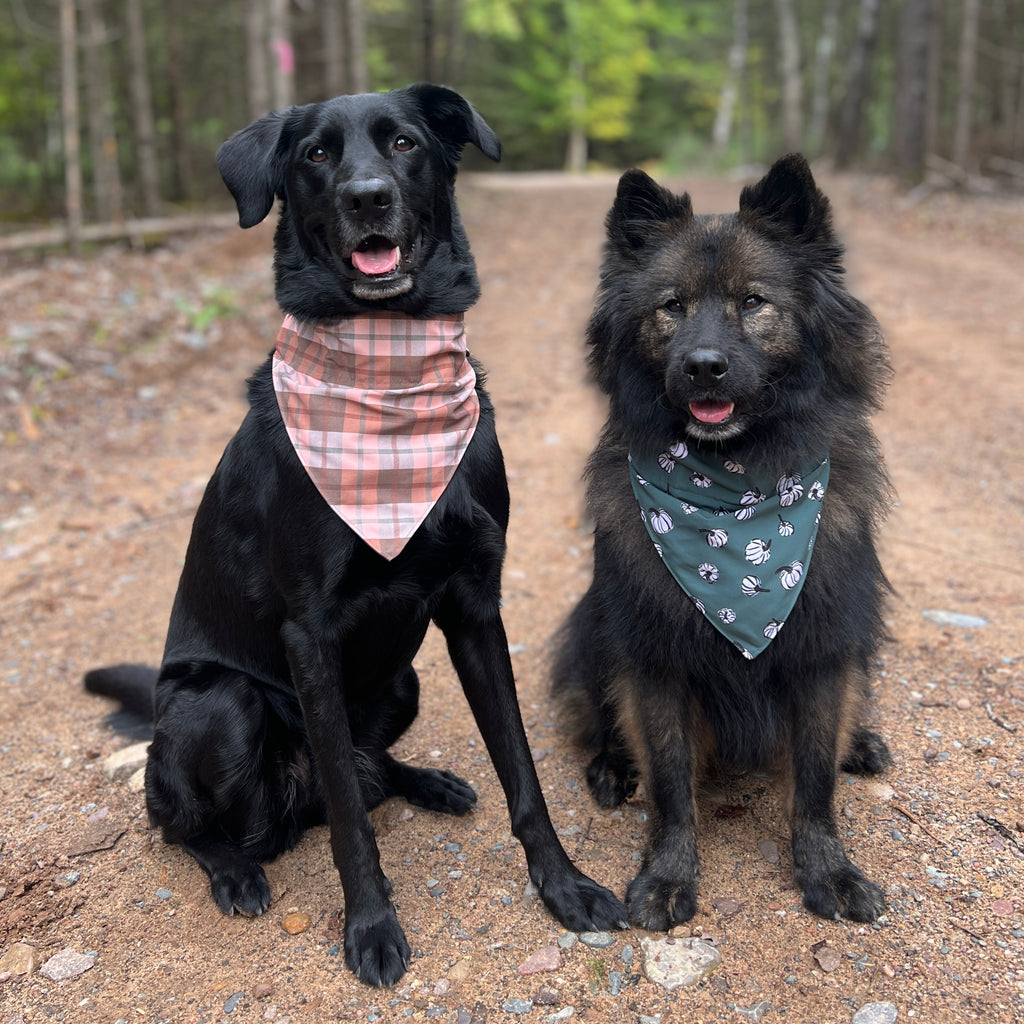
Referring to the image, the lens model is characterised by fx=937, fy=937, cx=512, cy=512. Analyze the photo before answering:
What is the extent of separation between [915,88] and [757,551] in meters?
17.7

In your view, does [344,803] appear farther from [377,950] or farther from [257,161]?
[257,161]

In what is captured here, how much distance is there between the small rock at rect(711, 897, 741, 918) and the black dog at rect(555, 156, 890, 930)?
97 mm

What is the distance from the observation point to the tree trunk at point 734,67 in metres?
29.3

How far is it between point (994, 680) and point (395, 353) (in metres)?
2.69

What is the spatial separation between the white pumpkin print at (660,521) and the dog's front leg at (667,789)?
0.46 meters

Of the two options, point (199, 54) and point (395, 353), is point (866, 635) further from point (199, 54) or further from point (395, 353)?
point (199, 54)

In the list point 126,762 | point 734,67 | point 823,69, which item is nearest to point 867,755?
point 126,762

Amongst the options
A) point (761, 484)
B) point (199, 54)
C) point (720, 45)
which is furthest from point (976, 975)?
point (720, 45)

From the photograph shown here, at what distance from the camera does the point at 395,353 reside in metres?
2.66

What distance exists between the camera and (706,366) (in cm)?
251

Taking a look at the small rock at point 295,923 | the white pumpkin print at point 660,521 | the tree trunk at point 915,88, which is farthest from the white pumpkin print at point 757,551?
the tree trunk at point 915,88

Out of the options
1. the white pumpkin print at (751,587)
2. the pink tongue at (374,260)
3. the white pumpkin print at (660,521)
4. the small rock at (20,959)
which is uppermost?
the pink tongue at (374,260)

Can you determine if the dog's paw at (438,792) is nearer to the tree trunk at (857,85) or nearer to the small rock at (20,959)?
the small rock at (20,959)

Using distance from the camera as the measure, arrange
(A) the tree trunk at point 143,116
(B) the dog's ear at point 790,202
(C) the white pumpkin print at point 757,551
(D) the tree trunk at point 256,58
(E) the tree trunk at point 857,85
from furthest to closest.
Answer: (E) the tree trunk at point 857,85 < (A) the tree trunk at point 143,116 < (D) the tree trunk at point 256,58 < (C) the white pumpkin print at point 757,551 < (B) the dog's ear at point 790,202
